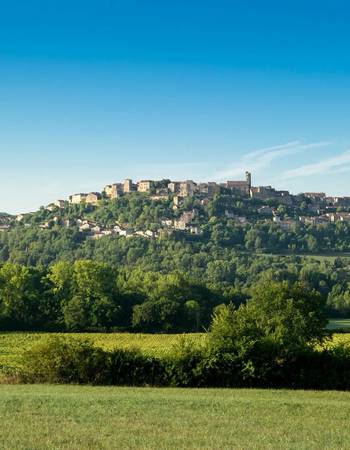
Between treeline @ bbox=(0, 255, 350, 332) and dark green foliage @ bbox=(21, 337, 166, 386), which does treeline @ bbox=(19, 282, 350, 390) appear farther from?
treeline @ bbox=(0, 255, 350, 332)

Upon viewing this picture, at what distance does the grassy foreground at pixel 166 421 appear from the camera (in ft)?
A: 41.4

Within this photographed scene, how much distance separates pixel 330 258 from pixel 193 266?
1199 inches

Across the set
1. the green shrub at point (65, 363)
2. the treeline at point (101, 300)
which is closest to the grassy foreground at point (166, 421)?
the green shrub at point (65, 363)

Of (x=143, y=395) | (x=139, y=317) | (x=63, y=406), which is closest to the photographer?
(x=63, y=406)

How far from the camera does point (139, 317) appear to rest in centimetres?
6594

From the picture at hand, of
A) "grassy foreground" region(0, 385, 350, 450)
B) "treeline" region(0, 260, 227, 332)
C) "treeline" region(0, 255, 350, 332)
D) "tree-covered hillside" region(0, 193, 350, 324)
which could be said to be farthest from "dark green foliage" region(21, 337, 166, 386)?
"tree-covered hillside" region(0, 193, 350, 324)

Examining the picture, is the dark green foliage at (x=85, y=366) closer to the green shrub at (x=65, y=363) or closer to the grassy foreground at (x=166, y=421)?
the green shrub at (x=65, y=363)

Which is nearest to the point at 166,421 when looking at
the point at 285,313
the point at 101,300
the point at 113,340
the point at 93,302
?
the point at 285,313

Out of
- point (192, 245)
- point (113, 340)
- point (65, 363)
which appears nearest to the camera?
point (65, 363)

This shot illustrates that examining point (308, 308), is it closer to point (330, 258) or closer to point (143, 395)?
point (143, 395)

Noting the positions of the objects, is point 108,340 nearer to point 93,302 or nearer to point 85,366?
point 93,302

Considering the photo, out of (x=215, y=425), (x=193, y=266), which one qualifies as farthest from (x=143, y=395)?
(x=193, y=266)

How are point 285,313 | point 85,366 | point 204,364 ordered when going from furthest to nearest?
point 285,313 < point 204,364 < point 85,366

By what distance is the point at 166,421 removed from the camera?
1514 centimetres
